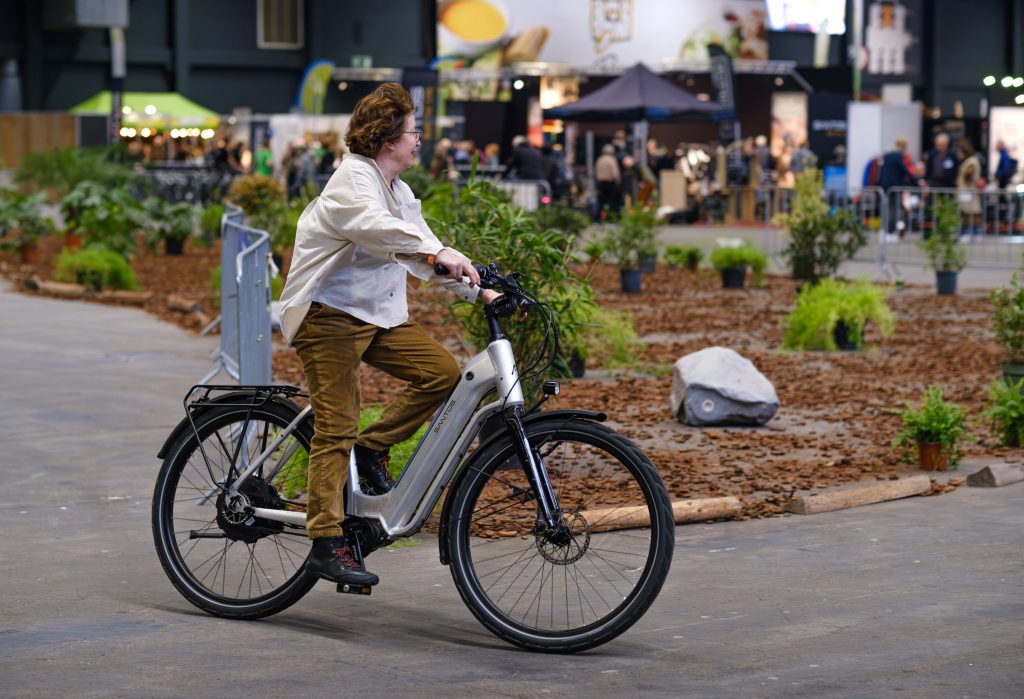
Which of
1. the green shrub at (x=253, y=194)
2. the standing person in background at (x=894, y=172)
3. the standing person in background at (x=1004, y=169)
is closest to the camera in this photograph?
the green shrub at (x=253, y=194)

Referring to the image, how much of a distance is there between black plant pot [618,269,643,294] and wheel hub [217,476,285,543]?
15.6 meters

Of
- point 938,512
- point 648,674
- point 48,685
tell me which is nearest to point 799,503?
point 938,512

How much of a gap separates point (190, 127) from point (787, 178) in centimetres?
1935

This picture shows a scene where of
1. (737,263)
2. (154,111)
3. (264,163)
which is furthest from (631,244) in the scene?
(154,111)

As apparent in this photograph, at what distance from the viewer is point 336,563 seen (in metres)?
5.78

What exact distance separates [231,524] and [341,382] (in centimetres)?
80

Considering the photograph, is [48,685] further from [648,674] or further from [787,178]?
[787,178]

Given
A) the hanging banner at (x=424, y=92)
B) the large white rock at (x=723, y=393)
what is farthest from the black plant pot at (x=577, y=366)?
the hanging banner at (x=424, y=92)

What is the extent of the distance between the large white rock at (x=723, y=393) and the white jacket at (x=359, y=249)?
16.2ft

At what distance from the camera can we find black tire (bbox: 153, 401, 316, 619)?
6078 mm

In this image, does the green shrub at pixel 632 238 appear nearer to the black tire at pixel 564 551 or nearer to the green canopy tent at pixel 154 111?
the black tire at pixel 564 551

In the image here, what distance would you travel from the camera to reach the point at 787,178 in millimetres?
40969

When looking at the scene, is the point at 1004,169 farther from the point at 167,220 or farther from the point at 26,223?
the point at 26,223

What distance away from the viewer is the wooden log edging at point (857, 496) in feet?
26.6
